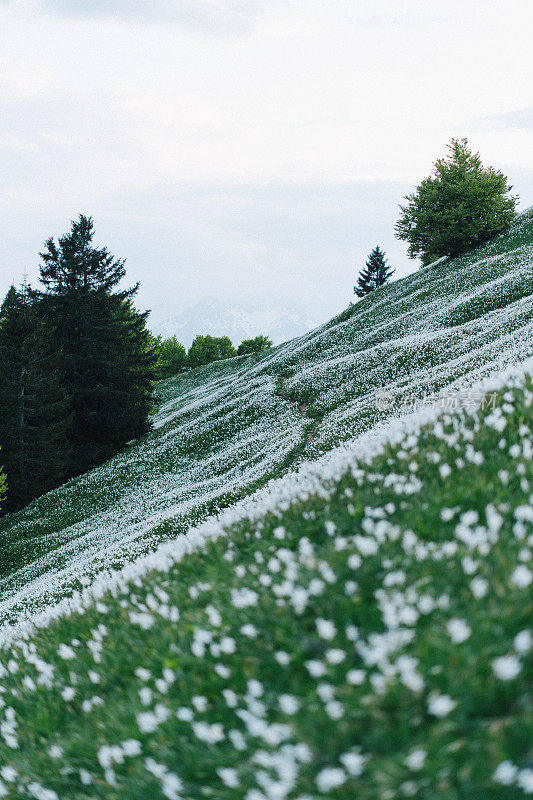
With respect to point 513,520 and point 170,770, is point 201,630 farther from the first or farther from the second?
point 513,520

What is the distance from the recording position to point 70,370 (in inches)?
1598

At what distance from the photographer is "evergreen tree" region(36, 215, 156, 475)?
133 feet

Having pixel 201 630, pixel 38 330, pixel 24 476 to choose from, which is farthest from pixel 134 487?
pixel 201 630

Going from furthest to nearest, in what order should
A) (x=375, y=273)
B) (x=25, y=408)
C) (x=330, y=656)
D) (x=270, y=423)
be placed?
(x=375, y=273) < (x=25, y=408) < (x=270, y=423) < (x=330, y=656)

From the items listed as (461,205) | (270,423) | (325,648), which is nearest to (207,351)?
(461,205)

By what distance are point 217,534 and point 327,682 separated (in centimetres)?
313

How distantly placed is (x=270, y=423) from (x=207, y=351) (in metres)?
105

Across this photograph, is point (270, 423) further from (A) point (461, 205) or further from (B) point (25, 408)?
(A) point (461, 205)

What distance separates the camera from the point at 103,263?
141ft

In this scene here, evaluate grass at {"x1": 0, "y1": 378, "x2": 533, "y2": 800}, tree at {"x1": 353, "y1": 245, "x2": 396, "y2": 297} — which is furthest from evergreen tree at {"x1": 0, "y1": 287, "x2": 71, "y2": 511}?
tree at {"x1": 353, "y1": 245, "x2": 396, "y2": 297}

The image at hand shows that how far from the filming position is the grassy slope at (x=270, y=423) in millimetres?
17734

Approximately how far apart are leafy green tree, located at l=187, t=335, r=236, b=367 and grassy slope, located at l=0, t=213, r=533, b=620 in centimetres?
8449

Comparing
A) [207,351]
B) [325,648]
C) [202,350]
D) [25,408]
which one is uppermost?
[202,350]

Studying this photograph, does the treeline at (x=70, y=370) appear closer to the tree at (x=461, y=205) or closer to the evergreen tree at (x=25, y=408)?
the evergreen tree at (x=25, y=408)
